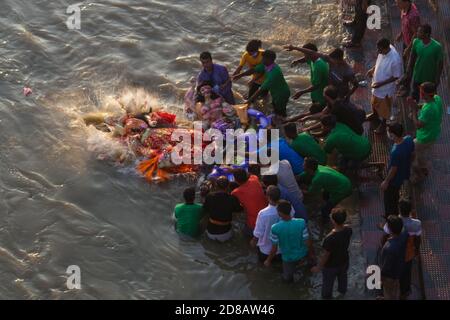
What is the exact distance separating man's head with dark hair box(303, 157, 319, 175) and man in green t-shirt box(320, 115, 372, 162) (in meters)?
0.80

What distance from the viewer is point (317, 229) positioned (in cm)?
1030

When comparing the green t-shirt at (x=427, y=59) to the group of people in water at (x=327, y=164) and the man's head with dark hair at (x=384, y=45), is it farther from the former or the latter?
the man's head with dark hair at (x=384, y=45)

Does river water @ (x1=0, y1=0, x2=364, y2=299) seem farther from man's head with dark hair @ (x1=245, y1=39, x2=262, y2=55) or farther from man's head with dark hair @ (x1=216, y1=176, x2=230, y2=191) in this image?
man's head with dark hair @ (x1=245, y1=39, x2=262, y2=55)

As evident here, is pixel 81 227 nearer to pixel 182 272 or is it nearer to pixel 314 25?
pixel 182 272

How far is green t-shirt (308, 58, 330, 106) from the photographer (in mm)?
11141

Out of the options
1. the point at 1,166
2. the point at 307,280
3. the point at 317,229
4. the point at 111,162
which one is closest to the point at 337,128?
the point at 317,229

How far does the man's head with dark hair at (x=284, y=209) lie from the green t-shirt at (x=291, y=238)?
11cm

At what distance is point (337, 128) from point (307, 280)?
222 centimetres

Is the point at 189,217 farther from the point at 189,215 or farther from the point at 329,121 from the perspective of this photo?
the point at 329,121

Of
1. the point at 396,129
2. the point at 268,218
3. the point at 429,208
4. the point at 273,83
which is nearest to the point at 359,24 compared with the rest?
the point at 273,83

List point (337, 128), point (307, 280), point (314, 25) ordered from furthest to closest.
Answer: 1. point (314, 25)
2. point (337, 128)
3. point (307, 280)

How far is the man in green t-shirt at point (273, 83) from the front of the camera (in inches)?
451

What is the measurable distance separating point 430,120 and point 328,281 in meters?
2.66

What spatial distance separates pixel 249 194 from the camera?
378 inches
